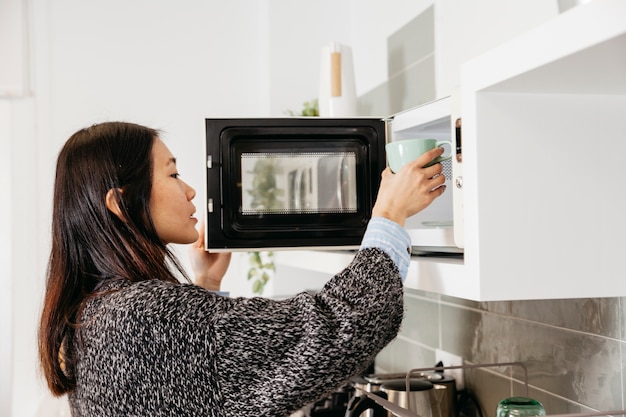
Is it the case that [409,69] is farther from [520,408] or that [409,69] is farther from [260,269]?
[520,408]

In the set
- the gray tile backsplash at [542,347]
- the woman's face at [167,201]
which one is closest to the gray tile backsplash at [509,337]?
the gray tile backsplash at [542,347]

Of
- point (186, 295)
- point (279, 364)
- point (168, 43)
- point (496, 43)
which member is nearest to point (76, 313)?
point (186, 295)

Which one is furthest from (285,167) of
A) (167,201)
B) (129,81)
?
(129,81)

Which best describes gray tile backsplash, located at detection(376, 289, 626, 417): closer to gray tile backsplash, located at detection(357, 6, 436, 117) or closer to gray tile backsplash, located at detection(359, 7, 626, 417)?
gray tile backsplash, located at detection(359, 7, 626, 417)

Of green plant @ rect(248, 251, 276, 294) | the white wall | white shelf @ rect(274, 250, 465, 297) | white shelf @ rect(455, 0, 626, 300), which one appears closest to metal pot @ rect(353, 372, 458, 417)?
white shelf @ rect(274, 250, 465, 297)

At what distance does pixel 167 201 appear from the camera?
1.13 m

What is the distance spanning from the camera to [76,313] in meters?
1.06

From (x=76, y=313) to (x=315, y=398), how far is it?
39cm

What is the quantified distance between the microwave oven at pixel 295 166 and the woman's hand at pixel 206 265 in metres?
0.31

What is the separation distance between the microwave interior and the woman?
161 mm

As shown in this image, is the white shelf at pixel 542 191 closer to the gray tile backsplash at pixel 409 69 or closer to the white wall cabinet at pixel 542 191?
the white wall cabinet at pixel 542 191

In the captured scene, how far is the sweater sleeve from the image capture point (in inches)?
34.9

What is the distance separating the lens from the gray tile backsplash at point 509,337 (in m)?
1.07

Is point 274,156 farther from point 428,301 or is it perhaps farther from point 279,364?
point 428,301
